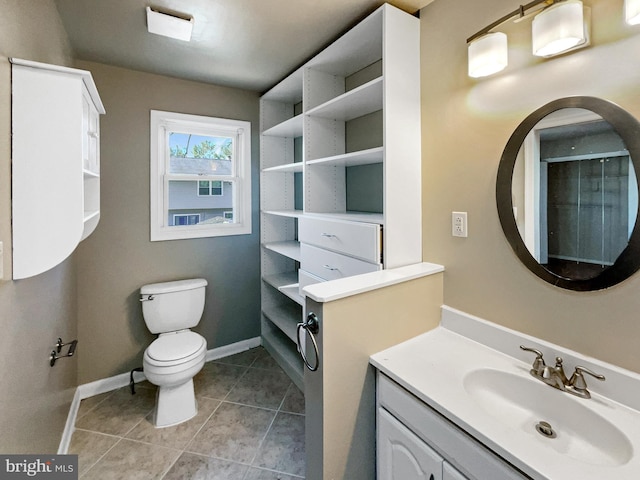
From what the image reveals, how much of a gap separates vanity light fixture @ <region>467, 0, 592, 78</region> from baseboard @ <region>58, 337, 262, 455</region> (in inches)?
109

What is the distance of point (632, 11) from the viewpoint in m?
0.92

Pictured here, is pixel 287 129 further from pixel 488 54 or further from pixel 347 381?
pixel 347 381

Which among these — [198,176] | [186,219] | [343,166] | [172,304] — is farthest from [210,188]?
[343,166]

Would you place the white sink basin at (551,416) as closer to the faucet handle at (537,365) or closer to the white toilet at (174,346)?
the faucet handle at (537,365)

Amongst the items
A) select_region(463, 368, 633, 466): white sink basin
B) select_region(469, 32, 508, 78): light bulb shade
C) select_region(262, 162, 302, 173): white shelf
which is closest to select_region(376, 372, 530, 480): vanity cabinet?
select_region(463, 368, 633, 466): white sink basin

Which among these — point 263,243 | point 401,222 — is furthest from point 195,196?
point 401,222

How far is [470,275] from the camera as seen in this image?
59.4 inches

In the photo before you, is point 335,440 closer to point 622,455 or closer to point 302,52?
point 622,455

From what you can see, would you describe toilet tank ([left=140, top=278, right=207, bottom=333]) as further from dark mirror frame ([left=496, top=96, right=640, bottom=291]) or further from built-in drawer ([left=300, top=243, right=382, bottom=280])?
dark mirror frame ([left=496, top=96, right=640, bottom=291])

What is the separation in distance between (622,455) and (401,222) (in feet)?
3.60

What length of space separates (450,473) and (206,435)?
1.54m

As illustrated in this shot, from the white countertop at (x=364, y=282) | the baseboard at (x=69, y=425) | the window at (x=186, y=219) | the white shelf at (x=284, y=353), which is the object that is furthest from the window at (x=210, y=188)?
the white countertop at (x=364, y=282)

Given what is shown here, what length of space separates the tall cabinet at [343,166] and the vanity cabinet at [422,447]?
0.63 m

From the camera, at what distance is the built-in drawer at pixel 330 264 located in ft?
5.46
